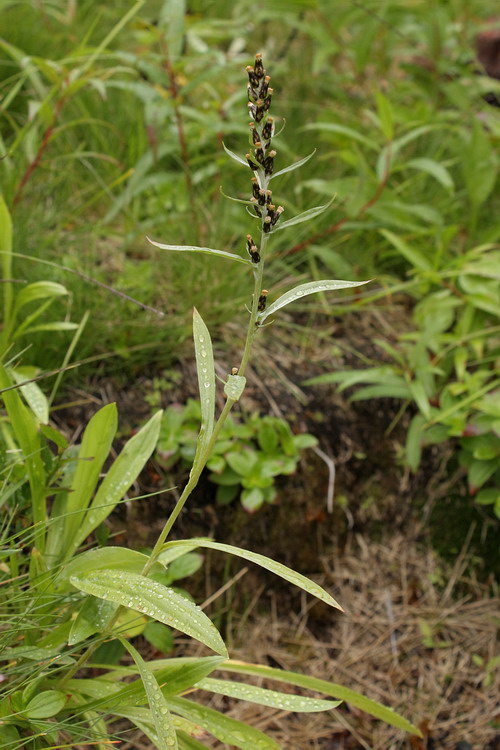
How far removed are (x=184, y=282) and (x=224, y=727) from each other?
1239 mm

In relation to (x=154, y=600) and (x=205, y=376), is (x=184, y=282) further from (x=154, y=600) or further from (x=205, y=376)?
(x=154, y=600)

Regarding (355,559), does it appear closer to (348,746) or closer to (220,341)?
(348,746)

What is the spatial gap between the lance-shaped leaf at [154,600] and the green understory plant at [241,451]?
692 millimetres

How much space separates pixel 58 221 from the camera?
7.25 feet

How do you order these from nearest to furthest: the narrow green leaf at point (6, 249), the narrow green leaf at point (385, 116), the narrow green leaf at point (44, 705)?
the narrow green leaf at point (44, 705) < the narrow green leaf at point (6, 249) < the narrow green leaf at point (385, 116)

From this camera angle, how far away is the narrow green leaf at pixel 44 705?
118 cm

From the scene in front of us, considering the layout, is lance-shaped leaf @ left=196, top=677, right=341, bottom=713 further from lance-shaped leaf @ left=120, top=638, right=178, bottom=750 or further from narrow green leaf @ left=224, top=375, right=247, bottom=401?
narrow green leaf @ left=224, top=375, right=247, bottom=401

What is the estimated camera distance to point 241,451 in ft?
6.40

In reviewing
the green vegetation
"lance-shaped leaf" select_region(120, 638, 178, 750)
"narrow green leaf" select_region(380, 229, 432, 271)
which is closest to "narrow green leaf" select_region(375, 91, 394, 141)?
the green vegetation

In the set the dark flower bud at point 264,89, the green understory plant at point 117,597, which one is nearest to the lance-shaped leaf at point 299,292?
the green understory plant at point 117,597

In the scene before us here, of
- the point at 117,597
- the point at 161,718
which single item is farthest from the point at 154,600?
the point at 161,718

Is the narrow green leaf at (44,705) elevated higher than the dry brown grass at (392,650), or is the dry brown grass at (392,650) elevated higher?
the narrow green leaf at (44,705)

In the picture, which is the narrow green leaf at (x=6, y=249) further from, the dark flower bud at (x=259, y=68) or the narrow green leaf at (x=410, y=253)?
the narrow green leaf at (x=410, y=253)

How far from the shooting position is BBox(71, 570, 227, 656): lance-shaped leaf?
41.5 inches
